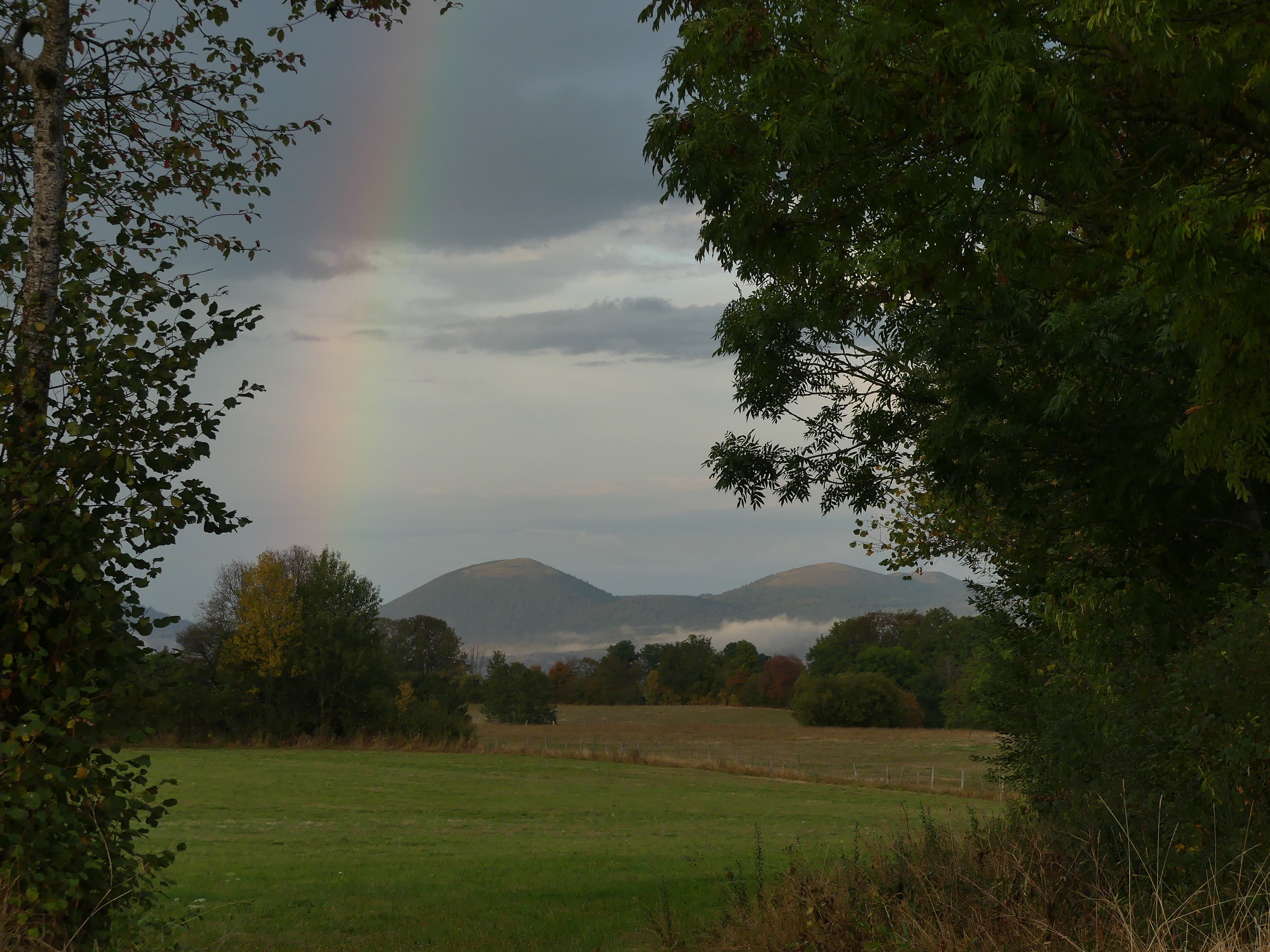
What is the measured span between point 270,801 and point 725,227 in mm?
29056

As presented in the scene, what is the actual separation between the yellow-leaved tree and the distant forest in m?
0.07

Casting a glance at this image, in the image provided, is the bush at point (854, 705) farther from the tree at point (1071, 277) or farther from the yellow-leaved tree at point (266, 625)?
the tree at point (1071, 277)

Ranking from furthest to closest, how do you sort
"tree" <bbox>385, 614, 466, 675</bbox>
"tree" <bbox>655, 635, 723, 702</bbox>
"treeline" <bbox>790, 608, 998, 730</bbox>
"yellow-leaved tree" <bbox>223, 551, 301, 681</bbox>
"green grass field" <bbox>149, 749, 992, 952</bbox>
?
"tree" <bbox>655, 635, 723, 702</bbox>, "tree" <bbox>385, 614, 466, 675</bbox>, "treeline" <bbox>790, 608, 998, 730</bbox>, "yellow-leaved tree" <bbox>223, 551, 301, 681</bbox>, "green grass field" <bbox>149, 749, 992, 952</bbox>

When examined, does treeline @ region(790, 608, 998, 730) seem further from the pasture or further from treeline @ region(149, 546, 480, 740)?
treeline @ region(149, 546, 480, 740)

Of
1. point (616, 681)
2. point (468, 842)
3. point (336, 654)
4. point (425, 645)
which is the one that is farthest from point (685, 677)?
point (468, 842)

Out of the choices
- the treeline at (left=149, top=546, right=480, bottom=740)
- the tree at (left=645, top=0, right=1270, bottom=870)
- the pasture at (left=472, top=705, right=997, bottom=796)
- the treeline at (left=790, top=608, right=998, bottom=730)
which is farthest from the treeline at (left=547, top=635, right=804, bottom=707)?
the tree at (left=645, top=0, right=1270, bottom=870)

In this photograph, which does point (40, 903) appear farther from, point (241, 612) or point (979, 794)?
point (241, 612)

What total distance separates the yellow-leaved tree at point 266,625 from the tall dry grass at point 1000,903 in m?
51.4

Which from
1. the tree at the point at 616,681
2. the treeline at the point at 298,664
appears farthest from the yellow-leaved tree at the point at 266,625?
the tree at the point at 616,681

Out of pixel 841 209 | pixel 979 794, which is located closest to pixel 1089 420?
pixel 841 209

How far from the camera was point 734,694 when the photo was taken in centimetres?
10925

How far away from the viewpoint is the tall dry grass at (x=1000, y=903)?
6.41 m

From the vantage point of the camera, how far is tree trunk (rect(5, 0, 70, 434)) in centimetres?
650

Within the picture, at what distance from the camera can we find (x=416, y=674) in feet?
234
